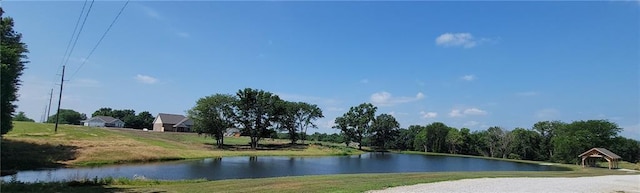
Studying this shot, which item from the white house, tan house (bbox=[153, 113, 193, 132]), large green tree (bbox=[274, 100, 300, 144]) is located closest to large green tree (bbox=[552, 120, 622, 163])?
large green tree (bbox=[274, 100, 300, 144])

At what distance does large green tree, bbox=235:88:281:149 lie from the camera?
78.8 metres

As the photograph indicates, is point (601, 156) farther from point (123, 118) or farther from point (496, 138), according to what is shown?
point (123, 118)

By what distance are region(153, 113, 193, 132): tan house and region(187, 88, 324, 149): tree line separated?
34966 millimetres

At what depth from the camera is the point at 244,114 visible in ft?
261

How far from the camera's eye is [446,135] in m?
117

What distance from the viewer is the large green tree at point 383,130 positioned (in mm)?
116875

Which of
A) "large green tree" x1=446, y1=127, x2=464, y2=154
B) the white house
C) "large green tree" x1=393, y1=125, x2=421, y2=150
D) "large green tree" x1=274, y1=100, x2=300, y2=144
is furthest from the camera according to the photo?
"large green tree" x1=393, y1=125, x2=421, y2=150

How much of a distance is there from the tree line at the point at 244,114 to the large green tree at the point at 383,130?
33571 mm

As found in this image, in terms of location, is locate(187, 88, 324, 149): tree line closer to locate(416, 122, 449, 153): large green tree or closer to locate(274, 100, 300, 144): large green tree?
locate(274, 100, 300, 144): large green tree

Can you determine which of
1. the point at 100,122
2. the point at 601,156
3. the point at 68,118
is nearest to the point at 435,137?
the point at 601,156

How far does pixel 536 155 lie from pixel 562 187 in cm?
8964

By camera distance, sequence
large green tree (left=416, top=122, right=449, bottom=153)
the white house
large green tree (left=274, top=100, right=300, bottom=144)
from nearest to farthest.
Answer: large green tree (left=274, top=100, right=300, bottom=144) < the white house < large green tree (left=416, top=122, right=449, bottom=153)

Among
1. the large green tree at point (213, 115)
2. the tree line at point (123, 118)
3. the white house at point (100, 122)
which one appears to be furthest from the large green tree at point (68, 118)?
the large green tree at point (213, 115)

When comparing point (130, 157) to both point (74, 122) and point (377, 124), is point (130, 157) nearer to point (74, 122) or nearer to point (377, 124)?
point (377, 124)
